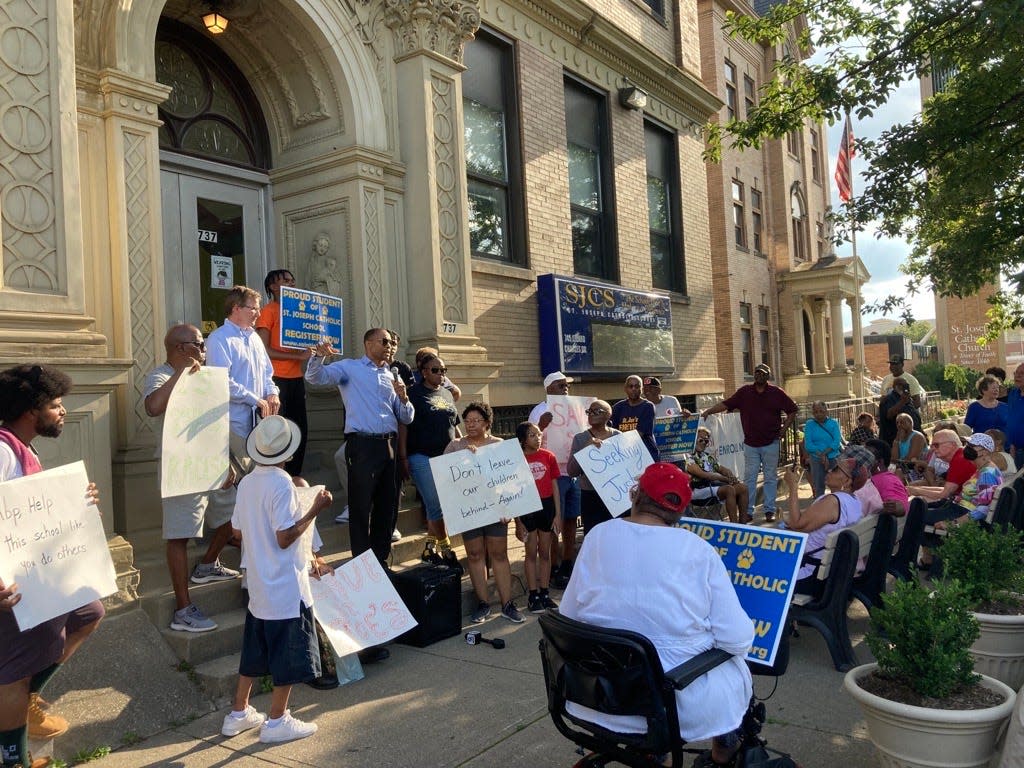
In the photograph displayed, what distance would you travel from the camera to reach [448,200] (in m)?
9.03

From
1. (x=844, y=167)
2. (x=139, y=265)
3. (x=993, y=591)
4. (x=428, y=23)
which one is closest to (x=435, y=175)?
(x=428, y=23)

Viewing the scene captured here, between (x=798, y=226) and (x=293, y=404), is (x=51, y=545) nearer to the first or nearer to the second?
(x=293, y=404)

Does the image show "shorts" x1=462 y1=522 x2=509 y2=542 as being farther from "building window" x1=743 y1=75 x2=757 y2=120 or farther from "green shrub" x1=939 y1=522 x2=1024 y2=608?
"building window" x1=743 y1=75 x2=757 y2=120

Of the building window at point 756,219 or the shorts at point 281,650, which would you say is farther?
the building window at point 756,219

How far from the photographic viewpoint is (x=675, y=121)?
1531 centimetres

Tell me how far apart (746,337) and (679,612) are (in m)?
20.0

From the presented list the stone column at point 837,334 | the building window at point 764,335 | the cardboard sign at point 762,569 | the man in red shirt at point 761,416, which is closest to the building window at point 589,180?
the man in red shirt at point 761,416

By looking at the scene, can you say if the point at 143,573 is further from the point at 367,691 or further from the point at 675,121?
the point at 675,121

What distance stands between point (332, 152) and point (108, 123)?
2483mm

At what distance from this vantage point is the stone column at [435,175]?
8.68 meters

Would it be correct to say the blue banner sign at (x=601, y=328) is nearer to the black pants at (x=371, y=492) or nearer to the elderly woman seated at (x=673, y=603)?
the black pants at (x=371, y=492)

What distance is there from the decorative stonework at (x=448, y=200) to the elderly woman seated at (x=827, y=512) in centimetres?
434

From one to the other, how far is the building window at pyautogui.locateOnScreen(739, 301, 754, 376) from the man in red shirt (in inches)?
437

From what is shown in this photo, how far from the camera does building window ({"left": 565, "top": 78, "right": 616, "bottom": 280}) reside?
1277cm
